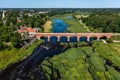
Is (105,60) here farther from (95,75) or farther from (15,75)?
(15,75)

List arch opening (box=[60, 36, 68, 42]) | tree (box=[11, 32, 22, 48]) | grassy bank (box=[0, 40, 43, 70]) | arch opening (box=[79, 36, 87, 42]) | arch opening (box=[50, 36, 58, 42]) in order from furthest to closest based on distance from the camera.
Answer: arch opening (box=[79, 36, 87, 42])
arch opening (box=[60, 36, 68, 42])
arch opening (box=[50, 36, 58, 42])
tree (box=[11, 32, 22, 48])
grassy bank (box=[0, 40, 43, 70])

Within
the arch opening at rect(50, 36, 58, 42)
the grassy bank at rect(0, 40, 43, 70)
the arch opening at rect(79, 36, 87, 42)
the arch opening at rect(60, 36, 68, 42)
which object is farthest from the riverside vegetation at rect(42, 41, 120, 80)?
A: the arch opening at rect(60, 36, 68, 42)

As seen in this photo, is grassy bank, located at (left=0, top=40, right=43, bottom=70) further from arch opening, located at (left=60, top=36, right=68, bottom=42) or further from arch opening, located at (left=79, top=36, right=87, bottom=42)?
arch opening, located at (left=79, top=36, right=87, bottom=42)

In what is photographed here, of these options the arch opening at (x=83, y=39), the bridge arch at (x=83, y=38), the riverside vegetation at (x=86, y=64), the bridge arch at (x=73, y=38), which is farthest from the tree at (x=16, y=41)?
the bridge arch at (x=83, y=38)

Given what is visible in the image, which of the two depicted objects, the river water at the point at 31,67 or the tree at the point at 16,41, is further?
the tree at the point at 16,41

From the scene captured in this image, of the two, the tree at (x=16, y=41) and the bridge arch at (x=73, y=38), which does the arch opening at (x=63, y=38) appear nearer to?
the bridge arch at (x=73, y=38)

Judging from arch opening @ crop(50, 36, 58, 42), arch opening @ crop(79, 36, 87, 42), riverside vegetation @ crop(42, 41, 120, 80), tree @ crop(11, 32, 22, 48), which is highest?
tree @ crop(11, 32, 22, 48)

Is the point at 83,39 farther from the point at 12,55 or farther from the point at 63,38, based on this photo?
the point at 12,55

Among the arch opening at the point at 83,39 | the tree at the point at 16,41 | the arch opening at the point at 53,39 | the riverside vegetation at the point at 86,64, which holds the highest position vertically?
the tree at the point at 16,41

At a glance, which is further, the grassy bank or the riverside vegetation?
the grassy bank
